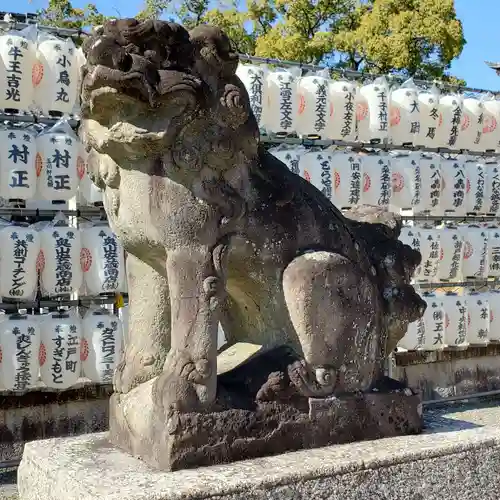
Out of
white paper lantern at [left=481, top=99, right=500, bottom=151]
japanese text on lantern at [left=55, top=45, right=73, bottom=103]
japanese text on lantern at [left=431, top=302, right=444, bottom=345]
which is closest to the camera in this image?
japanese text on lantern at [left=55, top=45, right=73, bottom=103]

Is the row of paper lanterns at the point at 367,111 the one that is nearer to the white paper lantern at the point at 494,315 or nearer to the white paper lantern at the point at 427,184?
the white paper lantern at the point at 427,184

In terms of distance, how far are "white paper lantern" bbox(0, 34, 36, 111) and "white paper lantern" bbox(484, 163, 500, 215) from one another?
13.6 ft

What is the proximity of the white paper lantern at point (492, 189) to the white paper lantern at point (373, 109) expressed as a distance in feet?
3.89

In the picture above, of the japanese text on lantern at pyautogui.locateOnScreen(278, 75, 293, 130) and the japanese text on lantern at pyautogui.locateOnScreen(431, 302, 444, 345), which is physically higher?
the japanese text on lantern at pyautogui.locateOnScreen(278, 75, 293, 130)

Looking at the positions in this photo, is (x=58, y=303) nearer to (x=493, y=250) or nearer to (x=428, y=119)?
(x=428, y=119)

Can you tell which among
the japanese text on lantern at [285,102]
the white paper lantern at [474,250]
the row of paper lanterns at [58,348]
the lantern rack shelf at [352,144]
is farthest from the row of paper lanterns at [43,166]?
the white paper lantern at [474,250]

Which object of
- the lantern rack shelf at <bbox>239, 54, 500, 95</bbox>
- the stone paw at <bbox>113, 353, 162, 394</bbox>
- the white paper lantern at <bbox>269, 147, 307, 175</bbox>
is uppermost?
the lantern rack shelf at <bbox>239, 54, 500, 95</bbox>

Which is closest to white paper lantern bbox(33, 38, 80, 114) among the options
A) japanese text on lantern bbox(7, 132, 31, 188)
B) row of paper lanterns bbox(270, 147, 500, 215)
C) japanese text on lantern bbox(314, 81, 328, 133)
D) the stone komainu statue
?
japanese text on lantern bbox(7, 132, 31, 188)

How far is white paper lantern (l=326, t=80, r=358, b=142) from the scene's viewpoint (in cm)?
609

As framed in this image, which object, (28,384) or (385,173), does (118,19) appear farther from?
(385,173)

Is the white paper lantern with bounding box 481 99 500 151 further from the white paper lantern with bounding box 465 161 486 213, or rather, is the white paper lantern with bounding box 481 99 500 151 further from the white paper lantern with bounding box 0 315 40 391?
the white paper lantern with bounding box 0 315 40 391

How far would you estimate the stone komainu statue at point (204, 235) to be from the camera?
192 centimetres

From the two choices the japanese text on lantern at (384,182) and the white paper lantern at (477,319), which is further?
the white paper lantern at (477,319)

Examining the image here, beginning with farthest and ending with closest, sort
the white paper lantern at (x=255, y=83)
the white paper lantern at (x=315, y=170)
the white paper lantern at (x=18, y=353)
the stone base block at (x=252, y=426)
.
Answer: the white paper lantern at (x=315, y=170), the white paper lantern at (x=255, y=83), the white paper lantern at (x=18, y=353), the stone base block at (x=252, y=426)
